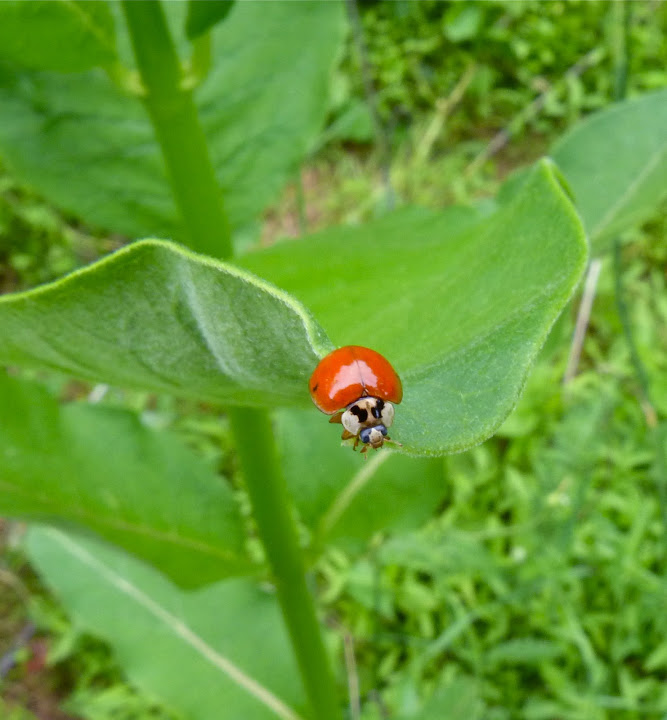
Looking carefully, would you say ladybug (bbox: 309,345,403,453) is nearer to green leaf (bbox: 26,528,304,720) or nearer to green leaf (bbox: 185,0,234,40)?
green leaf (bbox: 185,0,234,40)

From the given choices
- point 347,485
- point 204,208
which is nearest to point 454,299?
point 204,208

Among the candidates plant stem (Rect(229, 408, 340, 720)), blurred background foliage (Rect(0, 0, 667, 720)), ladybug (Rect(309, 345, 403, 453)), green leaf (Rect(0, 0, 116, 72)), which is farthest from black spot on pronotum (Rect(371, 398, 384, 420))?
blurred background foliage (Rect(0, 0, 667, 720))

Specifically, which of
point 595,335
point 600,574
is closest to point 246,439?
point 600,574

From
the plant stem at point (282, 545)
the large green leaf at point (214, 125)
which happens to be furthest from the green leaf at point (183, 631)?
the large green leaf at point (214, 125)

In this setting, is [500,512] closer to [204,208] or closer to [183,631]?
[183,631]

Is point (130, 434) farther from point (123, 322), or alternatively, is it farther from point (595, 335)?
point (595, 335)
